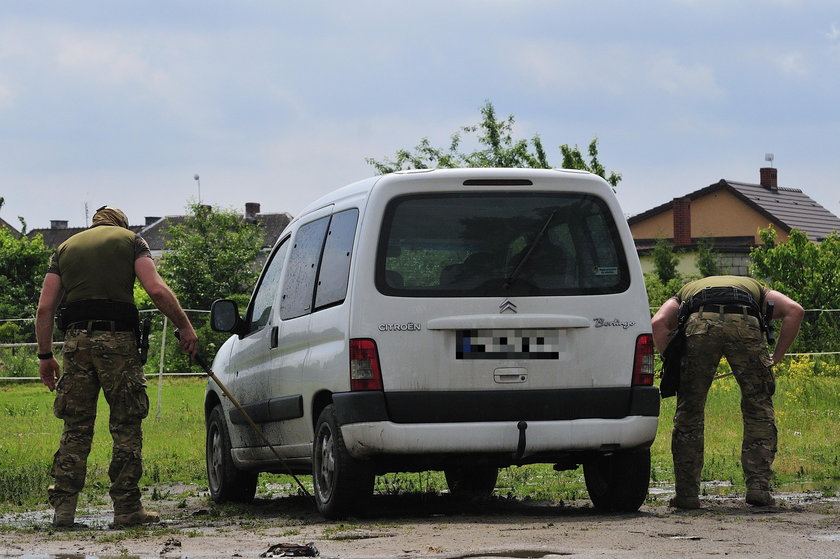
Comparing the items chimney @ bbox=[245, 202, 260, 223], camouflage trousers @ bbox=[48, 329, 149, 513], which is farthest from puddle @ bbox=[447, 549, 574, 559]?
chimney @ bbox=[245, 202, 260, 223]


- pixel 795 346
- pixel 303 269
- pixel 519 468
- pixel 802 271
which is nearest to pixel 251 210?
pixel 802 271

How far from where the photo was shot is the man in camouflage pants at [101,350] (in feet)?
28.4

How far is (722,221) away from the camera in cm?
7294

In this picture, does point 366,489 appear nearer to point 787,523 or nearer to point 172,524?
point 172,524

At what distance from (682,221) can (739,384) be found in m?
→ 64.4

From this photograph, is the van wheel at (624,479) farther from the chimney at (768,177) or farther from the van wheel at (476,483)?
the chimney at (768,177)

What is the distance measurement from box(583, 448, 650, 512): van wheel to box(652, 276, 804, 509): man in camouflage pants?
0.55 m

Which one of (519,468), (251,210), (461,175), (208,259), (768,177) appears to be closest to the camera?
(461,175)

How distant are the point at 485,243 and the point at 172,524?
2.66 meters

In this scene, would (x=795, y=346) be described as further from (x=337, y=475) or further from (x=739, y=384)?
(x=337, y=475)

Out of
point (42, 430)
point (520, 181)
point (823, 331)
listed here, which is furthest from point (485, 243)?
point (823, 331)

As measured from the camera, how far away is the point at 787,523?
25.1 feet

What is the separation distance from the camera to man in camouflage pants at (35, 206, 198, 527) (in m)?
8.65

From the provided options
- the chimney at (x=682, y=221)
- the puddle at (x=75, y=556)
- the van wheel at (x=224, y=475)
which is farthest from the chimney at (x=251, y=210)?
the puddle at (x=75, y=556)
